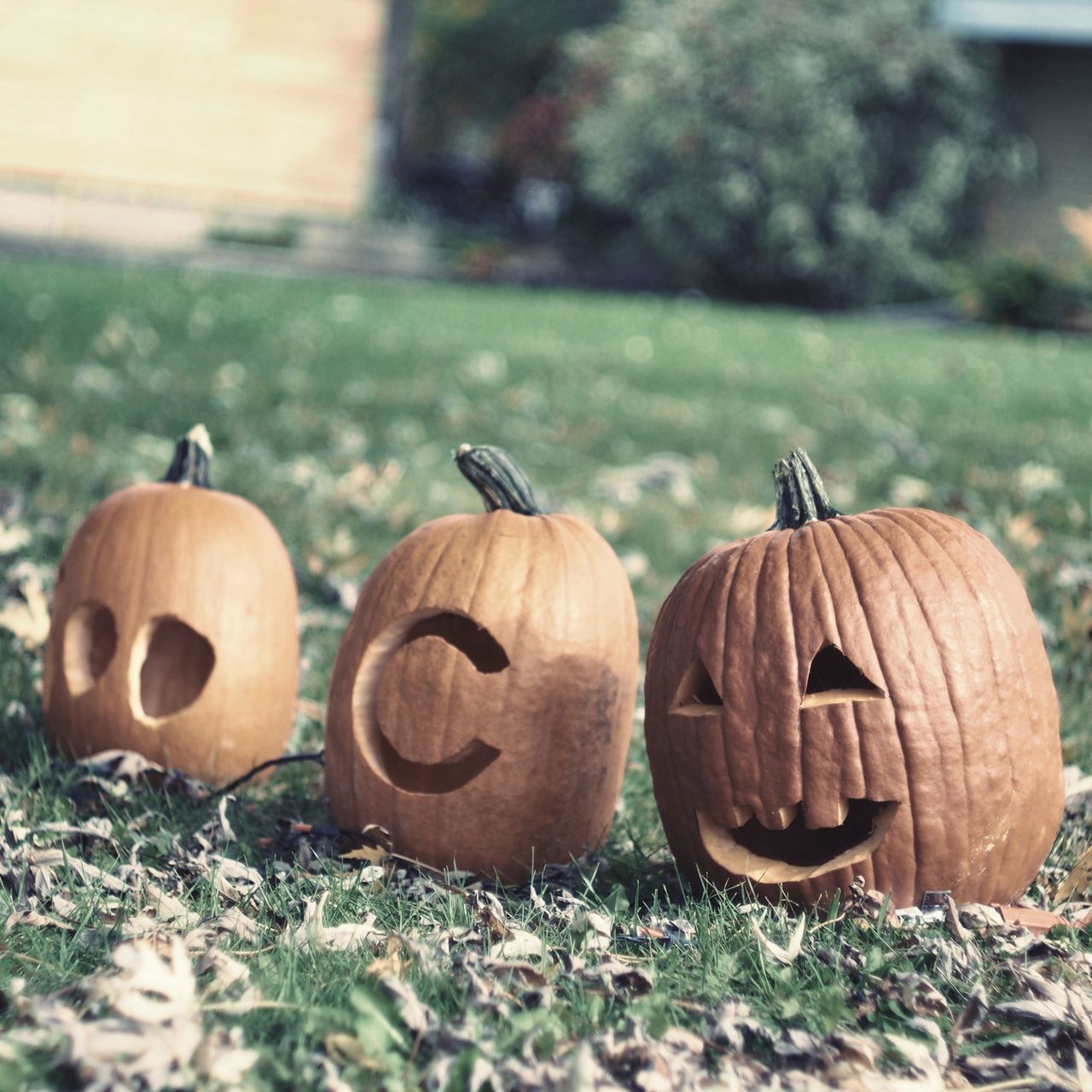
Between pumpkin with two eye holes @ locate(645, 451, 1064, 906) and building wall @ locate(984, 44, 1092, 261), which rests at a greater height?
building wall @ locate(984, 44, 1092, 261)

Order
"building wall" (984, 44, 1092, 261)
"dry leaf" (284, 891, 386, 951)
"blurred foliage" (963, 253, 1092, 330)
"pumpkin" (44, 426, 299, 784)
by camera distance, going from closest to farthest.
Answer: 1. "dry leaf" (284, 891, 386, 951)
2. "pumpkin" (44, 426, 299, 784)
3. "blurred foliage" (963, 253, 1092, 330)
4. "building wall" (984, 44, 1092, 261)

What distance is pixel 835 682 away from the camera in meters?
2.27

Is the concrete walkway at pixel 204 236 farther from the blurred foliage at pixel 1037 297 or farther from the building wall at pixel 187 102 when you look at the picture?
the blurred foliage at pixel 1037 297

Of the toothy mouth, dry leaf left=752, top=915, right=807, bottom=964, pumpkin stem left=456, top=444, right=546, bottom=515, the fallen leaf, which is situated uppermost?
pumpkin stem left=456, top=444, right=546, bottom=515

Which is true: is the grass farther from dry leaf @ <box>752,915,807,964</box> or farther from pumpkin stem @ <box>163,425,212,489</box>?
pumpkin stem @ <box>163,425,212,489</box>

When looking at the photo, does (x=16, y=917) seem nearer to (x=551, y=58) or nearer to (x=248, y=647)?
(x=248, y=647)

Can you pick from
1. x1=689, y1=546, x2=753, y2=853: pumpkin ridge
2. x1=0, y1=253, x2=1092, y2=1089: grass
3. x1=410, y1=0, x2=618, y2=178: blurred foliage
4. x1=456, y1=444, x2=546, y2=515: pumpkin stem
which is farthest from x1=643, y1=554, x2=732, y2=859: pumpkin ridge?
x1=410, y1=0, x2=618, y2=178: blurred foliage

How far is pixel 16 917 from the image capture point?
1979 millimetres

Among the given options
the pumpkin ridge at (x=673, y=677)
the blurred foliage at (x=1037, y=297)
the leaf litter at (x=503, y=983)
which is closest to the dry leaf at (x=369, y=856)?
the leaf litter at (x=503, y=983)

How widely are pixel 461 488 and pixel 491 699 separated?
3.25 m

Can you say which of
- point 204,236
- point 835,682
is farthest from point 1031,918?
point 204,236

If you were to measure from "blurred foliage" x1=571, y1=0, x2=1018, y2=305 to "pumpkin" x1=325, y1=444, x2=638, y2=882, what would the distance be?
58.6 feet

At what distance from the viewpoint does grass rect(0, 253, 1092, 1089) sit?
5.91ft

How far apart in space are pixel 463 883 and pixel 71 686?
1.02 m
